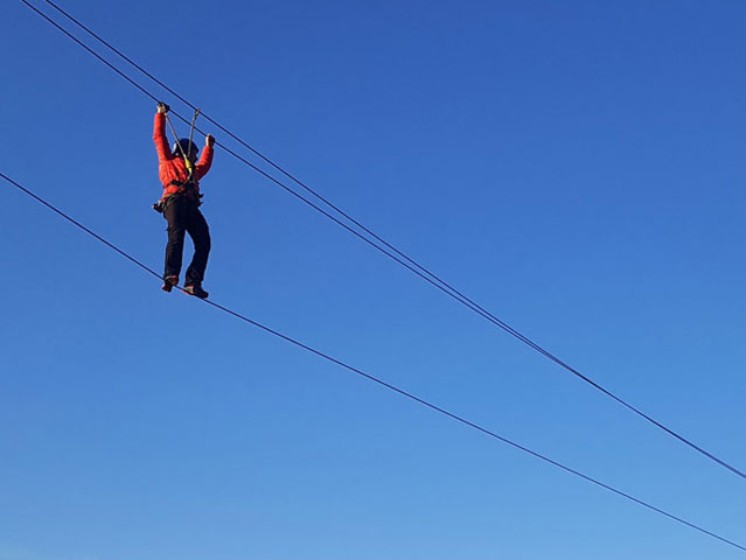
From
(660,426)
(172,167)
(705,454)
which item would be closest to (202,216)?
(172,167)

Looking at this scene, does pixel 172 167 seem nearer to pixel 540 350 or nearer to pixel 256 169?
pixel 256 169

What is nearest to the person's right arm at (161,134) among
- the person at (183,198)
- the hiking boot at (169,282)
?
the person at (183,198)

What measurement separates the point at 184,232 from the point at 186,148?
106cm

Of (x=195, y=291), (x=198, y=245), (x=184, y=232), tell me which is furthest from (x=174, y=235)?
(x=195, y=291)

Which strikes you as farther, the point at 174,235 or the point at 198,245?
the point at 198,245

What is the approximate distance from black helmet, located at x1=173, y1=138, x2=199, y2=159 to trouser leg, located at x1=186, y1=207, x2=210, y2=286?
0.66 metres

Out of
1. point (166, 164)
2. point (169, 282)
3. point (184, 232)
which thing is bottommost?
point (169, 282)

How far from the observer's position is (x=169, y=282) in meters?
13.0

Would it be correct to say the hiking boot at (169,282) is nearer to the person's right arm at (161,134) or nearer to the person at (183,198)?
the person at (183,198)

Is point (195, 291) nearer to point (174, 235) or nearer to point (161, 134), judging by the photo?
point (174, 235)

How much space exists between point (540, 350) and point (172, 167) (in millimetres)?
6811

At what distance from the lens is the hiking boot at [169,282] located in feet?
42.7

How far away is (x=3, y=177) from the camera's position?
1266 centimetres

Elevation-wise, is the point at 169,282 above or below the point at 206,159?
below
